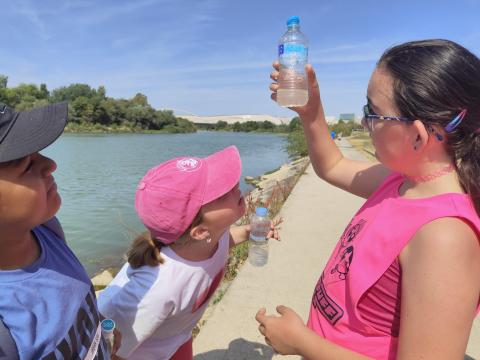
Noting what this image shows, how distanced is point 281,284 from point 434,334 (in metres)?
3.27

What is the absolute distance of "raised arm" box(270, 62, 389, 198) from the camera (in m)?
2.20

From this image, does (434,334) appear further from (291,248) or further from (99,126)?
(99,126)

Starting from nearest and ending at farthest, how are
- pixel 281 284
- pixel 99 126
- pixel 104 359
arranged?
1. pixel 104 359
2. pixel 281 284
3. pixel 99 126

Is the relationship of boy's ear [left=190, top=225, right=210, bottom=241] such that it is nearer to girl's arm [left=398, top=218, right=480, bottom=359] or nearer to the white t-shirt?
the white t-shirt

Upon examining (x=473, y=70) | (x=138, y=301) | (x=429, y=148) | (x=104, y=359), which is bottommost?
(x=104, y=359)

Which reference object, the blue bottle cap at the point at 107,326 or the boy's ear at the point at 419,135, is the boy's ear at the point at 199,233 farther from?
the boy's ear at the point at 419,135

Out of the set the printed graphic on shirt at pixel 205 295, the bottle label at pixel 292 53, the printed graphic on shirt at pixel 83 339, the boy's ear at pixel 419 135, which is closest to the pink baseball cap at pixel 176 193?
the printed graphic on shirt at pixel 205 295

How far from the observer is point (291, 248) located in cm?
551

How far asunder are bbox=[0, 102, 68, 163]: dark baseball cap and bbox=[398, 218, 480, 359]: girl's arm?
1.37 m

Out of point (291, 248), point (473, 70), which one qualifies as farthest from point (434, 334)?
point (291, 248)

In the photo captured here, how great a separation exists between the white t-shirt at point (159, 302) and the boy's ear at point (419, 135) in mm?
1289

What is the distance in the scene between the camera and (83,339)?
145 cm

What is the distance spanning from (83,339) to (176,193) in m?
0.80

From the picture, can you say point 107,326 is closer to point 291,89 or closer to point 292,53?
point 291,89
